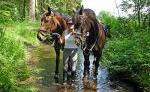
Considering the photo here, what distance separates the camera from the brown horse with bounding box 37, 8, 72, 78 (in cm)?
927

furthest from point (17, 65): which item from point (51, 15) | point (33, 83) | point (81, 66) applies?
point (81, 66)

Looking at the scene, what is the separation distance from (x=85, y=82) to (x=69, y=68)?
600mm

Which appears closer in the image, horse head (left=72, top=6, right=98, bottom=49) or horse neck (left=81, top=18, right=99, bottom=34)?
horse head (left=72, top=6, right=98, bottom=49)

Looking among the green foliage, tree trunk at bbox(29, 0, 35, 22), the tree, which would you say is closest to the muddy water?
the green foliage

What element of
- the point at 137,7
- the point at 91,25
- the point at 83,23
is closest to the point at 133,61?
the point at 91,25

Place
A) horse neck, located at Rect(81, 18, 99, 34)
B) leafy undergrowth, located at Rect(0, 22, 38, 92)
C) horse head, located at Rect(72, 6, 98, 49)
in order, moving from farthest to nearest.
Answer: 1. horse neck, located at Rect(81, 18, 99, 34)
2. horse head, located at Rect(72, 6, 98, 49)
3. leafy undergrowth, located at Rect(0, 22, 38, 92)

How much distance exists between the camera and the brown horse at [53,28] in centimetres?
927

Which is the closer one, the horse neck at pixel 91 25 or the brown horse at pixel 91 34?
the brown horse at pixel 91 34

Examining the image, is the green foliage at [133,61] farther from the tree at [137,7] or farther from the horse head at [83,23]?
the tree at [137,7]

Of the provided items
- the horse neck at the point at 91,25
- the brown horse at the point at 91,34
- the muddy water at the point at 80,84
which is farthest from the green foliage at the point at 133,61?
the horse neck at the point at 91,25

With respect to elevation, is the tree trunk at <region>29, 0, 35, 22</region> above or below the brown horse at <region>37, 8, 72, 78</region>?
above

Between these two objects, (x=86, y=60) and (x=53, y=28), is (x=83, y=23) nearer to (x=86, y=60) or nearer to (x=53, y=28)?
(x=53, y=28)

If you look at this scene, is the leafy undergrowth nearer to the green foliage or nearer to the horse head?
the horse head

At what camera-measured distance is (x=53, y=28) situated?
31.5ft
